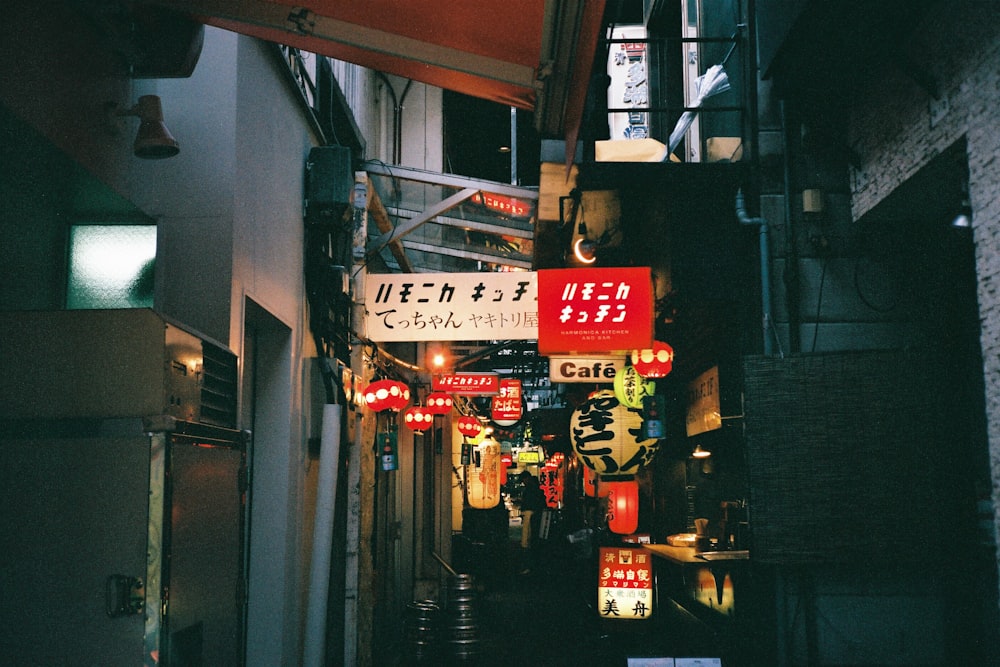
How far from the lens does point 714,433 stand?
12070 millimetres

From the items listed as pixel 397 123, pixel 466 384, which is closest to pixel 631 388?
pixel 466 384

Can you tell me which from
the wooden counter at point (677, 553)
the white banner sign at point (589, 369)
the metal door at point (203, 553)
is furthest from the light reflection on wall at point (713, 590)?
the metal door at point (203, 553)

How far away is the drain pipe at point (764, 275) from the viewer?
8.56 meters

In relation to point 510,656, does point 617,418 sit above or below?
above

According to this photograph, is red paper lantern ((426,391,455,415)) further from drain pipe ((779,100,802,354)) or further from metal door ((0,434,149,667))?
metal door ((0,434,149,667))

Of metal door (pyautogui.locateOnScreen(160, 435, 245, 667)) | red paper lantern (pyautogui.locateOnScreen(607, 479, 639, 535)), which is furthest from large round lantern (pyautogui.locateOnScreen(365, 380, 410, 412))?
metal door (pyautogui.locateOnScreen(160, 435, 245, 667))

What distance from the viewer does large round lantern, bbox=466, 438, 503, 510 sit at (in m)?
25.4

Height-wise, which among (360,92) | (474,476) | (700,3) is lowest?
(474,476)

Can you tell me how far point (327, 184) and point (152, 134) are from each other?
4.25m

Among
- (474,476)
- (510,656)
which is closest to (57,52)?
(510,656)

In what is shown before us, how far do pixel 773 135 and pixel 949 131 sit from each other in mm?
3070

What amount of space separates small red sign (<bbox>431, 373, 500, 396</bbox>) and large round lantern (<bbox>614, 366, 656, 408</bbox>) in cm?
622

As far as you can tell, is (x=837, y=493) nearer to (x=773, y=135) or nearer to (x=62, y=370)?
(x=773, y=135)

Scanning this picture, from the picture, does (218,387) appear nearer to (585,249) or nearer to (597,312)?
(597,312)
